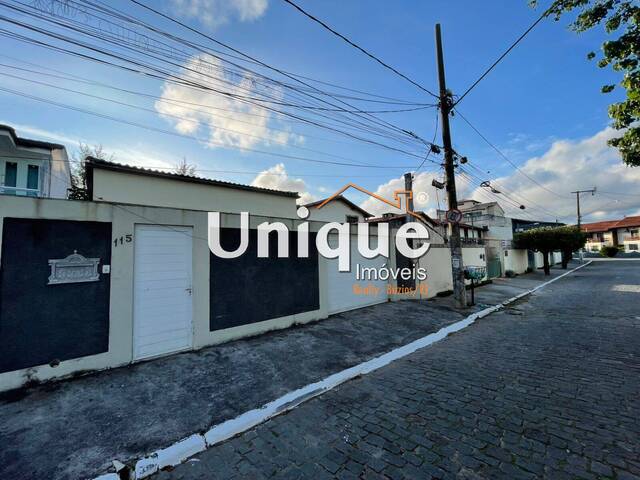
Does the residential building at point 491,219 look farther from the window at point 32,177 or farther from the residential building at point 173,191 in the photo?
the window at point 32,177

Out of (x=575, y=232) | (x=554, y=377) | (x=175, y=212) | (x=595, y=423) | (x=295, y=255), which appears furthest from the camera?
(x=575, y=232)

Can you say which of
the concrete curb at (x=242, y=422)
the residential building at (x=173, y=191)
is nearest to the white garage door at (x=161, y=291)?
the concrete curb at (x=242, y=422)

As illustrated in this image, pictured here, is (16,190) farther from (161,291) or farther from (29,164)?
(161,291)

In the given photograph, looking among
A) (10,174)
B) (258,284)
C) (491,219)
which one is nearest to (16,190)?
(10,174)

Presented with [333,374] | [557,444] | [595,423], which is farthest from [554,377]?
[333,374]

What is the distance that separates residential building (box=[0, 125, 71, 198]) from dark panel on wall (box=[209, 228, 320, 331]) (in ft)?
29.5

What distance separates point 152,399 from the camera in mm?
3770

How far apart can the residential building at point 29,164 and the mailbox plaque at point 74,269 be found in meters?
8.23

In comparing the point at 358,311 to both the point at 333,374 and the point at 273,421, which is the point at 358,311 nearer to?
the point at 333,374

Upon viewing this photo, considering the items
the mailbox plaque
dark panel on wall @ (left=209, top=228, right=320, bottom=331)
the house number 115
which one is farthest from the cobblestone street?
the house number 115

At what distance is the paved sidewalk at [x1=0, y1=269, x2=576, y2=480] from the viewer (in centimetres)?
277

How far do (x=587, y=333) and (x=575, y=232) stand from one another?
22.8m

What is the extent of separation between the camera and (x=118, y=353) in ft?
15.4

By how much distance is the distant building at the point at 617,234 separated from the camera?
48.9m
